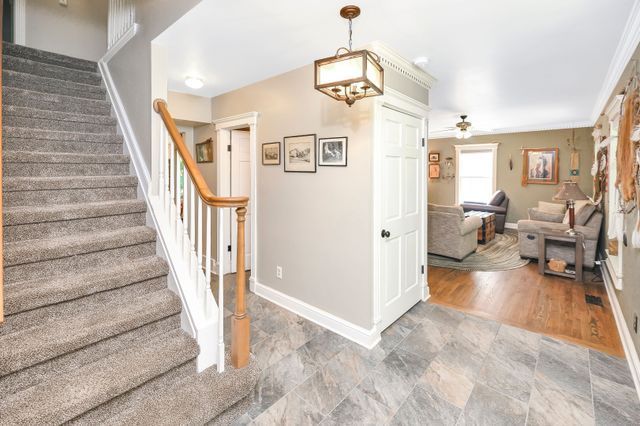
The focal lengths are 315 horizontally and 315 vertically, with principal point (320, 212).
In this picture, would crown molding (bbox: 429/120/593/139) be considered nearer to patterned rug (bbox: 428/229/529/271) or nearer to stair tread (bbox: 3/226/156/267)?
patterned rug (bbox: 428/229/529/271)

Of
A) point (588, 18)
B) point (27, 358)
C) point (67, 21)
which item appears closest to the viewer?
point (27, 358)

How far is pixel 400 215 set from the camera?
2.90m

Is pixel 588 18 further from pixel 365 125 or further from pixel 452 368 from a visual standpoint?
pixel 452 368

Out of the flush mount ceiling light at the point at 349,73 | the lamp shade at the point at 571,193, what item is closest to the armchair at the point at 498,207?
the lamp shade at the point at 571,193

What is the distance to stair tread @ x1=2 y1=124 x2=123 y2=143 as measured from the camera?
89.8 inches

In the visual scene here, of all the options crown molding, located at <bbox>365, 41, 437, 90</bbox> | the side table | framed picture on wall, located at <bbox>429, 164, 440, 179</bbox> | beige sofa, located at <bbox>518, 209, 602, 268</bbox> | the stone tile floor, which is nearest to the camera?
the stone tile floor

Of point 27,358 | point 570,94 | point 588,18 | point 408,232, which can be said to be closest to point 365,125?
point 408,232

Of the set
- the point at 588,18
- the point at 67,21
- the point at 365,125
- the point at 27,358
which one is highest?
the point at 67,21

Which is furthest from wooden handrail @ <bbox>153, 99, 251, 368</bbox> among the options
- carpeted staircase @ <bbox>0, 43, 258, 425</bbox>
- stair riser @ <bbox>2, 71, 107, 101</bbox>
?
stair riser @ <bbox>2, 71, 107, 101</bbox>

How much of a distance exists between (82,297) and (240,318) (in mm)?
895

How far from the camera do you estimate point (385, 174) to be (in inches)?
104

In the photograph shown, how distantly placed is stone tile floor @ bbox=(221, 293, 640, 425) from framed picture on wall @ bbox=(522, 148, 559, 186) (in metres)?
5.61

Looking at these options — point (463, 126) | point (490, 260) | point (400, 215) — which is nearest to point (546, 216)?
point (490, 260)

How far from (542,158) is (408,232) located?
19.1ft
